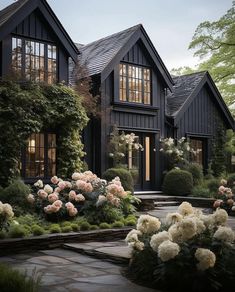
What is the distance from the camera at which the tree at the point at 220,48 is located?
24031 millimetres

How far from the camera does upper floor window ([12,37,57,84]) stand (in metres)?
13.9

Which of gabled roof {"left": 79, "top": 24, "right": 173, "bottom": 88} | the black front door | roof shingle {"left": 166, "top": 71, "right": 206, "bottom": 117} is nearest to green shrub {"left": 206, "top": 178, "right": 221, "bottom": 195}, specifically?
the black front door

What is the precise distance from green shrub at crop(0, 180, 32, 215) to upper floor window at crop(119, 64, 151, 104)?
7216 millimetres

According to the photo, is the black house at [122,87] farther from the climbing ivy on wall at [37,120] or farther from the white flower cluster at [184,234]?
the white flower cluster at [184,234]

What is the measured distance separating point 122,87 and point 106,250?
10.5 metres

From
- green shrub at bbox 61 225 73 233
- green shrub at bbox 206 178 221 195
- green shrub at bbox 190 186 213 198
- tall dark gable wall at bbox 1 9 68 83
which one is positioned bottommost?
green shrub at bbox 61 225 73 233

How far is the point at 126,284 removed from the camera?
524 cm

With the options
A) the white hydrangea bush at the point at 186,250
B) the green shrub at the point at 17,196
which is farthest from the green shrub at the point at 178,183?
the white hydrangea bush at the point at 186,250

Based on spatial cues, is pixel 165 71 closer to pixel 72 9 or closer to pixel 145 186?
pixel 145 186

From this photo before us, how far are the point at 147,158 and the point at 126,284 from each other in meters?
12.8

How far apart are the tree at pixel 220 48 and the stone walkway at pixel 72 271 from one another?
64.2 ft

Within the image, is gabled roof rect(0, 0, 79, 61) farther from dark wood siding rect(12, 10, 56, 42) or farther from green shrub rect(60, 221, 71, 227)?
green shrub rect(60, 221, 71, 227)

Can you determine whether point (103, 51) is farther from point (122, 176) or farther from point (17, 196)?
point (17, 196)

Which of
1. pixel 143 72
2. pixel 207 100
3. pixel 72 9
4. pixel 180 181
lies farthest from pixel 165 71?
pixel 72 9
